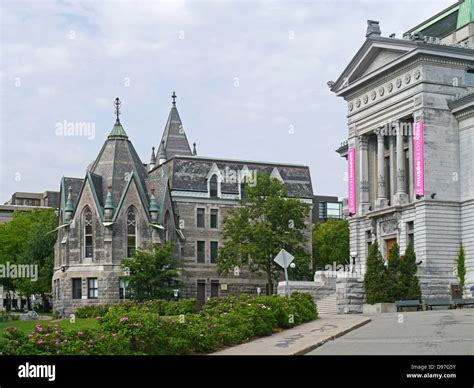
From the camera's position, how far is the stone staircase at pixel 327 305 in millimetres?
45656

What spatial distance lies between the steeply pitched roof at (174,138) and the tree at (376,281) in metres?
36.9

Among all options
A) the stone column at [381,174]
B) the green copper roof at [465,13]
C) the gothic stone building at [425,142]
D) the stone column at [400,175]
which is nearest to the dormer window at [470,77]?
the gothic stone building at [425,142]

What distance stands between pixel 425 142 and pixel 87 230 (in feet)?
82.5

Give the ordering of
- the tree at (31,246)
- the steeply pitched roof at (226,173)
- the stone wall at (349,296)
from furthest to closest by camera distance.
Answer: the tree at (31,246) → the steeply pitched roof at (226,173) → the stone wall at (349,296)

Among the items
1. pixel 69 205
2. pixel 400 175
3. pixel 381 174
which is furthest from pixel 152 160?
pixel 400 175

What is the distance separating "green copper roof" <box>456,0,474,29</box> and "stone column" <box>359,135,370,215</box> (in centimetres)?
953

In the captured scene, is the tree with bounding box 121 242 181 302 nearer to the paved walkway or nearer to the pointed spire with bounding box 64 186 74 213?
the pointed spire with bounding box 64 186 74 213

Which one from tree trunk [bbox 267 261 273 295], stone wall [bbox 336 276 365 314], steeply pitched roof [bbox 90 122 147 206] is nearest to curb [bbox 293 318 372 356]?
stone wall [bbox 336 276 365 314]

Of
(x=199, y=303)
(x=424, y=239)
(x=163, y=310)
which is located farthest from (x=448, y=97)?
(x=199, y=303)

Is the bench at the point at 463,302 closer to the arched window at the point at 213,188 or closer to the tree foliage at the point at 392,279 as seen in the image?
the tree foliage at the point at 392,279

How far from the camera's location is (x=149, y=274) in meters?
56.9

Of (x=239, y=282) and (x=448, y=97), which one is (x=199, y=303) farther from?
(x=448, y=97)
